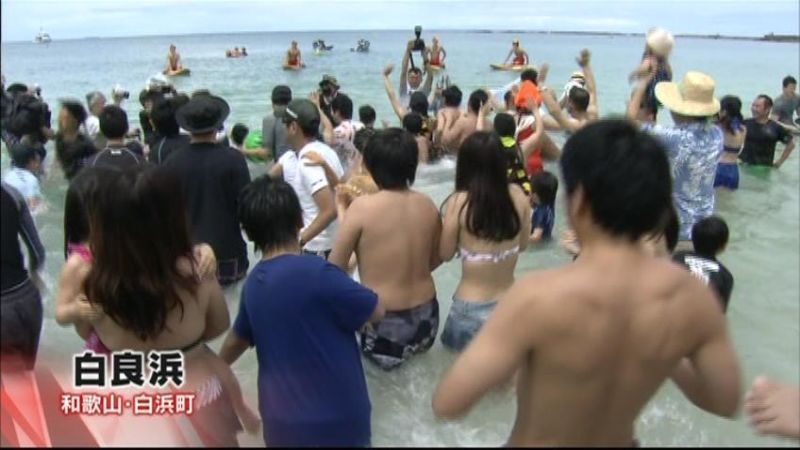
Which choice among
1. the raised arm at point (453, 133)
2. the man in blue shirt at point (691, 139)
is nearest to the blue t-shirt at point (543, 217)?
the man in blue shirt at point (691, 139)

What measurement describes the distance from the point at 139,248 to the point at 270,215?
508 mm

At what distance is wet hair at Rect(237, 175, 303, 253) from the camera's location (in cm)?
248

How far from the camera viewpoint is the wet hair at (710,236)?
11.6ft

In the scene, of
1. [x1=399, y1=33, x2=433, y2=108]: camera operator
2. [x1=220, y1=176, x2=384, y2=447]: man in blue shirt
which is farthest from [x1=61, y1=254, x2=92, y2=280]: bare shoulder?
[x1=399, y1=33, x2=433, y2=108]: camera operator

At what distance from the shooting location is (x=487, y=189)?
3395mm

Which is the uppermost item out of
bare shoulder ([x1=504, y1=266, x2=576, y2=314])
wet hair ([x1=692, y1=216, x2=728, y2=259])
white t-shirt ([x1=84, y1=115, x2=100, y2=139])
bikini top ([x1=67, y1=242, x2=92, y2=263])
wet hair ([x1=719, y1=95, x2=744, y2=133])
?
bare shoulder ([x1=504, y1=266, x2=576, y2=314])

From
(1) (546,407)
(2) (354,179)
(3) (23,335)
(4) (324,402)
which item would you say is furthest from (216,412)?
(2) (354,179)

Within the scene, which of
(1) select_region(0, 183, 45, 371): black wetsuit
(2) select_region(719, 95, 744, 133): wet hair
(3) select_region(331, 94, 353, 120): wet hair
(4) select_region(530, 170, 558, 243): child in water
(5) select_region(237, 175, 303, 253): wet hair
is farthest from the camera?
(2) select_region(719, 95, 744, 133): wet hair

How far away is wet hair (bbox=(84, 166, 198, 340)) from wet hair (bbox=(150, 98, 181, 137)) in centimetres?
225

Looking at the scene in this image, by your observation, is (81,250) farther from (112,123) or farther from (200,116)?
(112,123)

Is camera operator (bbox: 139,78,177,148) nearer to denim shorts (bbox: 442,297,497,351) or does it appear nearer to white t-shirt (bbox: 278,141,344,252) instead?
white t-shirt (bbox: 278,141,344,252)

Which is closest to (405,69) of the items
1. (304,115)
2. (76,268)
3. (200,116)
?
(304,115)

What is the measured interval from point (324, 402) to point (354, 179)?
1.77 metres

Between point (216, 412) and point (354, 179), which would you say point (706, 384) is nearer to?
point (216, 412)
